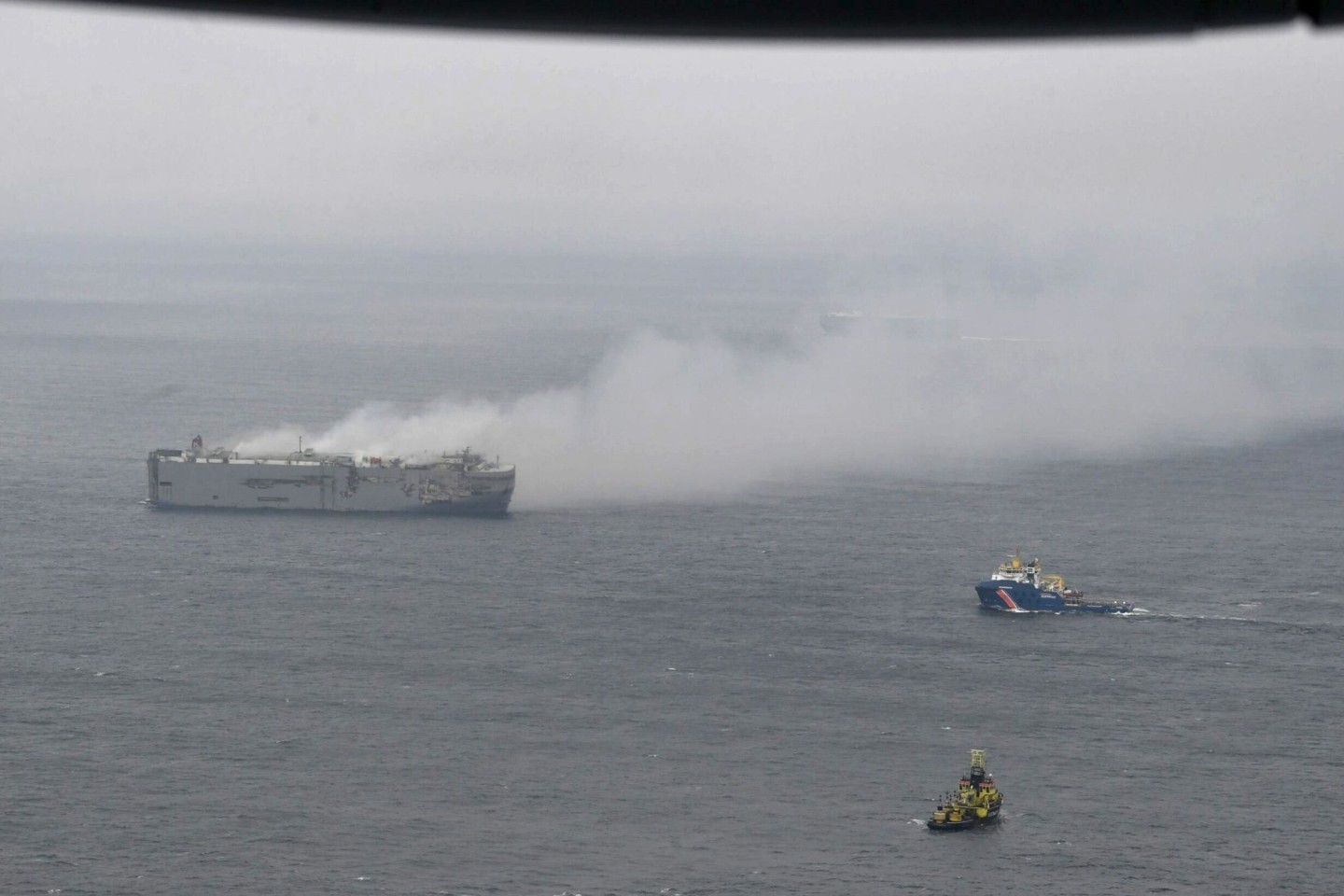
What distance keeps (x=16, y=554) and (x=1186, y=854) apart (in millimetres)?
39087

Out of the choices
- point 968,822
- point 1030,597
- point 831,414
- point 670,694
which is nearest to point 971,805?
point 968,822

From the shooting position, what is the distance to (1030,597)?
45.7m

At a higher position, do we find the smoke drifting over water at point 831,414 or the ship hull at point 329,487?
the smoke drifting over water at point 831,414

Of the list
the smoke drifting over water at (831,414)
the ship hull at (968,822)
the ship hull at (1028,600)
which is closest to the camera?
the ship hull at (968,822)

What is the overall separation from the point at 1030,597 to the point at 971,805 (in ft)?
55.5

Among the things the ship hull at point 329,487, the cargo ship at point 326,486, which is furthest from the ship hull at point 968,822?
the ship hull at point 329,487

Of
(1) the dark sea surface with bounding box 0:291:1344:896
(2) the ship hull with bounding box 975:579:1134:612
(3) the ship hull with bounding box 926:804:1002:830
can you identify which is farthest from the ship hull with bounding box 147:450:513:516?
(3) the ship hull with bounding box 926:804:1002:830

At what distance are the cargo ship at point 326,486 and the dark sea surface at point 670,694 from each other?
1.21 metres

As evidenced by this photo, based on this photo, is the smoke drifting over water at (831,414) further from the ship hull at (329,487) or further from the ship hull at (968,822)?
the ship hull at (968,822)

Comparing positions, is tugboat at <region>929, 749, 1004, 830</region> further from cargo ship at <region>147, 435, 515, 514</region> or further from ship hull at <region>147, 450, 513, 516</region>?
ship hull at <region>147, 450, 513, 516</region>

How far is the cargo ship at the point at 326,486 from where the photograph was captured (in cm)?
6212

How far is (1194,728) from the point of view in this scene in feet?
115

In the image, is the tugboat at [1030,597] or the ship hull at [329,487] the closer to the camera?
the tugboat at [1030,597]

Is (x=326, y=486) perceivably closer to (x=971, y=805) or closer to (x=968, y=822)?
(x=971, y=805)
